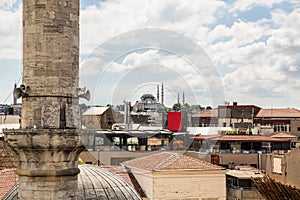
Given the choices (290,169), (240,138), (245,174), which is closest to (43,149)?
(290,169)

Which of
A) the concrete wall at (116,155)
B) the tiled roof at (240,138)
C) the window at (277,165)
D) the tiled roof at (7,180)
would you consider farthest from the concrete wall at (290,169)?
the tiled roof at (240,138)

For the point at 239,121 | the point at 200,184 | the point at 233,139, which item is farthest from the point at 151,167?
the point at 239,121

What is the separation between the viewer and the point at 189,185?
2492cm

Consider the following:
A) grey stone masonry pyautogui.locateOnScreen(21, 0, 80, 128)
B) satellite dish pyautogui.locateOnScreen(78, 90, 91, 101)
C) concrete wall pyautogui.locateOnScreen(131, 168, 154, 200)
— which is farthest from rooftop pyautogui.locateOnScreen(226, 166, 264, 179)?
grey stone masonry pyautogui.locateOnScreen(21, 0, 80, 128)

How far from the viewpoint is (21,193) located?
355 inches

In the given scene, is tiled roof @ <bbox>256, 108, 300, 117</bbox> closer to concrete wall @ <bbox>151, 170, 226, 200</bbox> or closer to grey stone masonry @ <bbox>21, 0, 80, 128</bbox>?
concrete wall @ <bbox>151, 170, 226, 200</bbox>

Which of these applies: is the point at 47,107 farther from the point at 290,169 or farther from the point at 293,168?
the point at 290,169

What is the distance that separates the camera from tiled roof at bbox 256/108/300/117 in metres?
60.4

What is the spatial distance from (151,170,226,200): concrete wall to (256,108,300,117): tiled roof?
120 ft

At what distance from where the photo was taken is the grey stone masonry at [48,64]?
357 inches

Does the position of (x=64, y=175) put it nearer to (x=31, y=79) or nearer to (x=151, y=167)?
(x=31, y=79)

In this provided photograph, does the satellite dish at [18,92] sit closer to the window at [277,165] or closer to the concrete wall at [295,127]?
the window at [277,165]

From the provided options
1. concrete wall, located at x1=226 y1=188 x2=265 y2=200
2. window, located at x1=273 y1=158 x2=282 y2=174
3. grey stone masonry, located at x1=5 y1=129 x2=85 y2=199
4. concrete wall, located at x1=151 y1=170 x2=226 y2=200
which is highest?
grey stone masonry, located at x1=5 y1=129 x2=85 y2=199

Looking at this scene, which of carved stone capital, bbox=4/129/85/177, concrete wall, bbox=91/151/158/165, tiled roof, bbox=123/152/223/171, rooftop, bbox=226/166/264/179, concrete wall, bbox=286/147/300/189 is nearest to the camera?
carved stone capital, bbox=4/129/85/177
